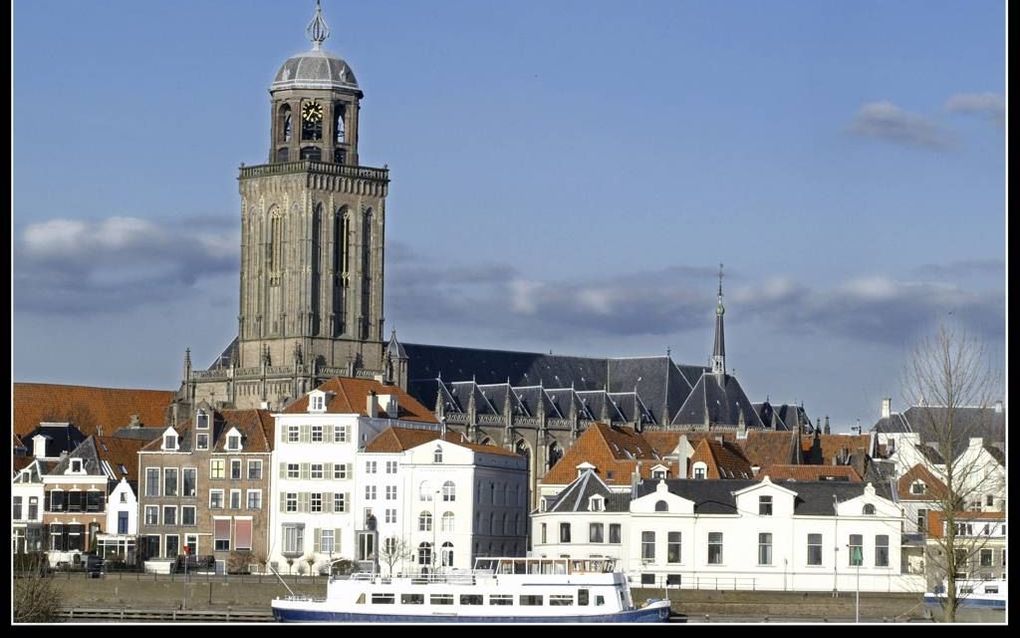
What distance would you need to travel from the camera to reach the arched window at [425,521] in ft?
327

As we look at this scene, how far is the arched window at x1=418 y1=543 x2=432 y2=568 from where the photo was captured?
324 feet

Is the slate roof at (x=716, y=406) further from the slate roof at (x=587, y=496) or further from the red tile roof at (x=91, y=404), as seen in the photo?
the slate roof at (x=587, y=496)

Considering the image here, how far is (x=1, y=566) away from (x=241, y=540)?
2482 inches

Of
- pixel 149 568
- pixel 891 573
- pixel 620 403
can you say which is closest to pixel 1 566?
pixel 891 573

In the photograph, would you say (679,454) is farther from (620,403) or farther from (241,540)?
(620,403)

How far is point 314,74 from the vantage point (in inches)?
5674

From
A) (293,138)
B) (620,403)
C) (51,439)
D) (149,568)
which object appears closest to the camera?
(149,568)

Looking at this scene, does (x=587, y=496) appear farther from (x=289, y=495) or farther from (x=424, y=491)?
(x=289, y=495)

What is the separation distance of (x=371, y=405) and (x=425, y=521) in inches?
296

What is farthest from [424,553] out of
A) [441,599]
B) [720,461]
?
[441,599]

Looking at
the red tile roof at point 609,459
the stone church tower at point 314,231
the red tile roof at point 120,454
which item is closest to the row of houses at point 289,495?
the red tile roof at point 120,454

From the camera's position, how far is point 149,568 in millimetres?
97438

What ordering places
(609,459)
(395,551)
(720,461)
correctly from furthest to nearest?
(720,461) → (609,459) → (395,551)

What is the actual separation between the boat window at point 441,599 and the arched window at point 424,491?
898 inches
